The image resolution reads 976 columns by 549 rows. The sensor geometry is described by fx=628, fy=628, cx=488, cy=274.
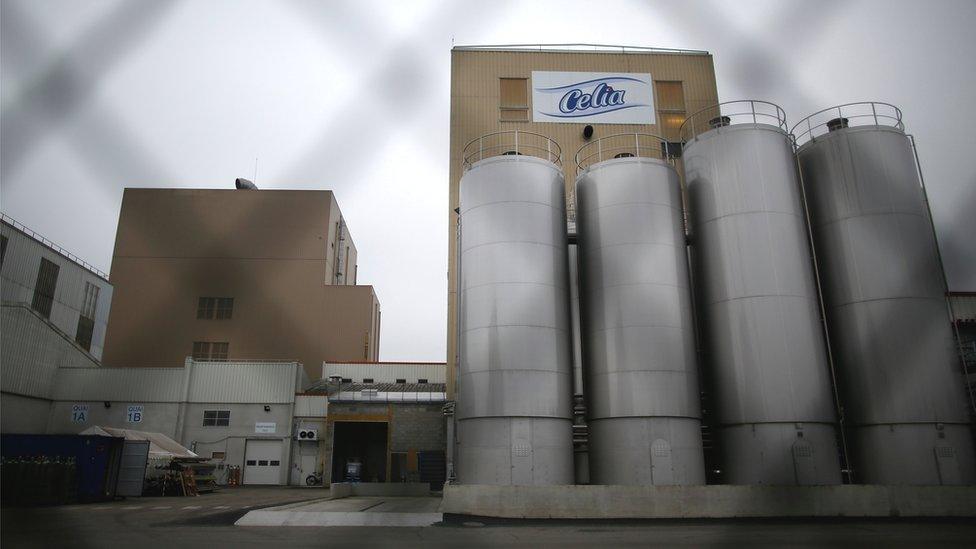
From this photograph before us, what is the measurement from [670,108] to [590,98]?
477cm

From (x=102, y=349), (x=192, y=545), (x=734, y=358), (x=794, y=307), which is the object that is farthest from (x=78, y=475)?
(x=102, y=349)

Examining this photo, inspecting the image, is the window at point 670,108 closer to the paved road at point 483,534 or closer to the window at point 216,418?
the paved road at point 483,534

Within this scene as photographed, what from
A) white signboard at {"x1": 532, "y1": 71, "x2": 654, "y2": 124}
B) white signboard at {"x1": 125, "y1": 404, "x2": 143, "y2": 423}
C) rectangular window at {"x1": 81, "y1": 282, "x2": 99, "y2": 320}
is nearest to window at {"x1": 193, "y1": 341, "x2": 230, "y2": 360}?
rectangular window at {"x1": 81, "y1": 282, "x2": 99, "y2": 320}

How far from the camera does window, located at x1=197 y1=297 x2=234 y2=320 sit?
167 feet

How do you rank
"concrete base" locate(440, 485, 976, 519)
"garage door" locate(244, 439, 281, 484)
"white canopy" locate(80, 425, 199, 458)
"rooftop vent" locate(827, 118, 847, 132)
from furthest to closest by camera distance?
"garage door" locate(244, 439, 281, 484), "white canopy" locate(80, 425, 199, 458), "rooftop vent" locate(827, 118, 847, 132), "concrete base" locate(440, 485, 976, 519)

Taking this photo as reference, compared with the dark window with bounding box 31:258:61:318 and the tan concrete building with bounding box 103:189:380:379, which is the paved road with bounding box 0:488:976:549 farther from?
the tan concrete building with bounding box 103:189:380:379

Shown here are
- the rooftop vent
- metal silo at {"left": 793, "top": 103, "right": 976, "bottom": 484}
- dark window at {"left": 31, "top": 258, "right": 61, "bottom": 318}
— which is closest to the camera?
metal silo at {"left": 793, "top": 103, "right": 976, "bottom": 484}

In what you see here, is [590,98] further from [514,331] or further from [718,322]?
[514,331]

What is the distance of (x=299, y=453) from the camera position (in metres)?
39.2

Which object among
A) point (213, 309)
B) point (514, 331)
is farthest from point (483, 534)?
point (213, 309)

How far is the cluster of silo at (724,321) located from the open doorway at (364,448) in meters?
24.3

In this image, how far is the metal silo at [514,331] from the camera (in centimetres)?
1958

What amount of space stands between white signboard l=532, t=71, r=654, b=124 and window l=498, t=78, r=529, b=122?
496 mm

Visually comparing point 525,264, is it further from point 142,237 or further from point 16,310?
point 142,237
